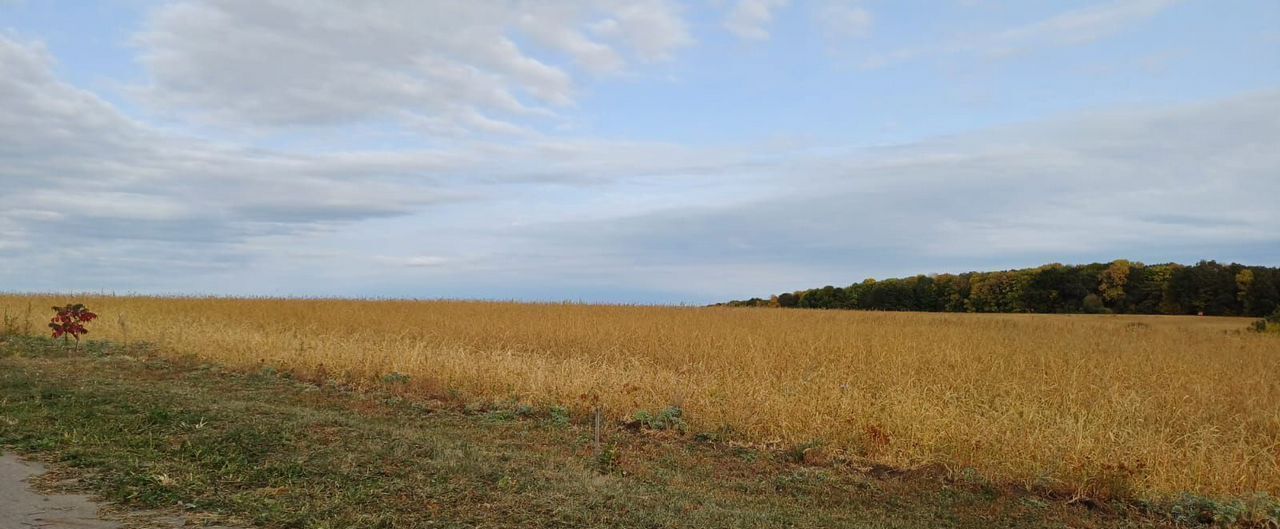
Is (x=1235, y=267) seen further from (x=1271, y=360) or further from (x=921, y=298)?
(x=1271, y=360)

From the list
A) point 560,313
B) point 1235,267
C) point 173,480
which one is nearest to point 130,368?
point 173,480

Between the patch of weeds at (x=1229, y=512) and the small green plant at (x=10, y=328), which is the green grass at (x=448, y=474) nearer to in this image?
the patch of weeds at (x=1229, y=512)

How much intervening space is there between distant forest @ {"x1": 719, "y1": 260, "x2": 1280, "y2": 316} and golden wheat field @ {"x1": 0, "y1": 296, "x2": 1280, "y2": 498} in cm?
2094

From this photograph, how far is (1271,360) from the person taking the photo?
14.6 metres

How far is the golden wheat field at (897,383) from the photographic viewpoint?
6875 mm

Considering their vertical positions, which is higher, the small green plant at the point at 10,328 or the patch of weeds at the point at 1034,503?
the small green plant at the point at 10,328

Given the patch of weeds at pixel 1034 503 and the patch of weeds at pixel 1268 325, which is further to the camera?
the patch of weeds at pixel 1268 325

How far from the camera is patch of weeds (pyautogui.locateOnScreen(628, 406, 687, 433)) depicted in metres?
8.23

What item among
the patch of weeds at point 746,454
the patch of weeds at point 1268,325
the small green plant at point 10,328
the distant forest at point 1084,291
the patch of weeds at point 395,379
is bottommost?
the patch of weeds at point 746,454

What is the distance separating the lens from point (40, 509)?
195 inches

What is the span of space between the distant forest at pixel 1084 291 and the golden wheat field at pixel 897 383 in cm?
2094

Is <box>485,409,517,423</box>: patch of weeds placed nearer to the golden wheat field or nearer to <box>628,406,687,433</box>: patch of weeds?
the golden wheat field

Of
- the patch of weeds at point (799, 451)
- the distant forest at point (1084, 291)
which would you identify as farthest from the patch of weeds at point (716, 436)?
the distant forest at point (1084, 291)

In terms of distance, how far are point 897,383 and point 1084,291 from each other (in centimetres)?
4087
